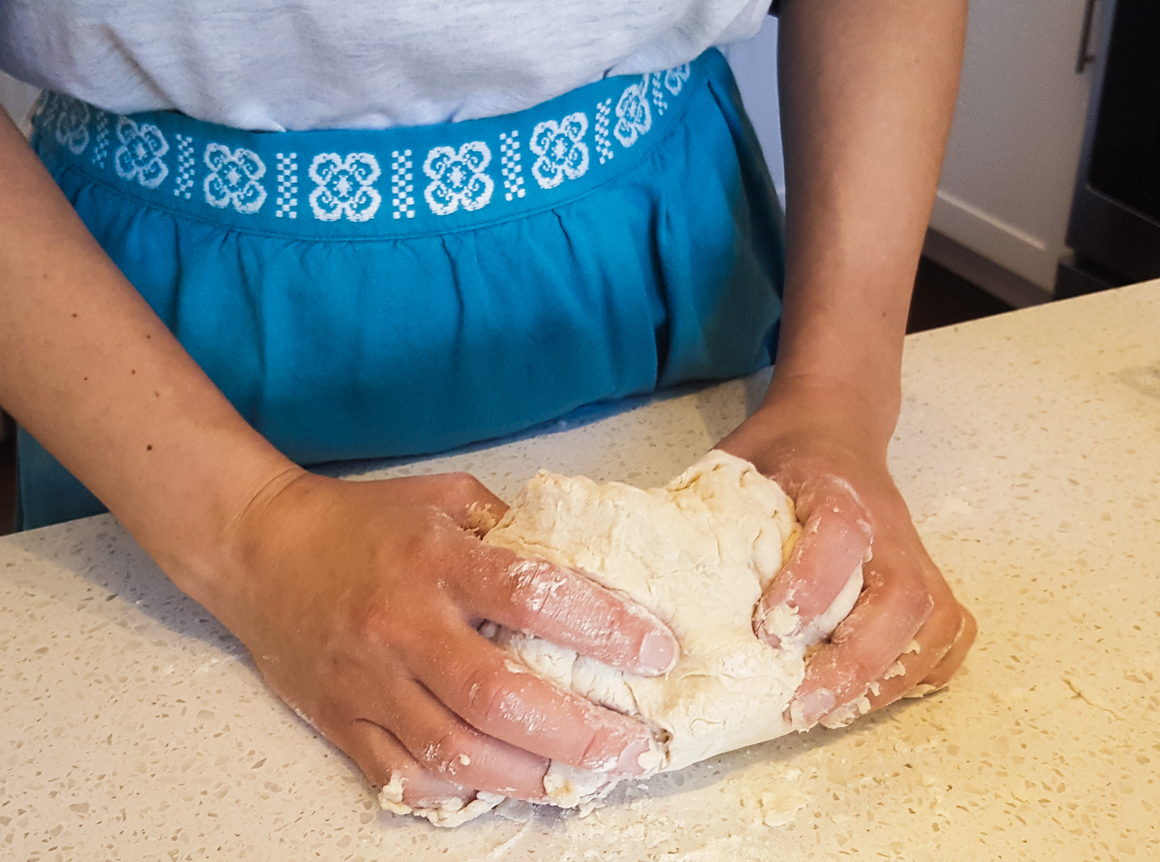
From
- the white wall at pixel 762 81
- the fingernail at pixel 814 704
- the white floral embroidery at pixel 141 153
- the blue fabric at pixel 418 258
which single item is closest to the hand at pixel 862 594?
the fingernail at pixel 814 704

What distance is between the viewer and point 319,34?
0.63m

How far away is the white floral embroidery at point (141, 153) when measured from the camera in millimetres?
726

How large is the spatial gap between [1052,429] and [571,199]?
403 mm

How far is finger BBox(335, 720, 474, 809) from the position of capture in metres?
0.50

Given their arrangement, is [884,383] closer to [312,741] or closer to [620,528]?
[620,528]

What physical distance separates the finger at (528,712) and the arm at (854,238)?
0.56 feet

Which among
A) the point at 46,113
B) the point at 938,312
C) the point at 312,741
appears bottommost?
the point at 938,312

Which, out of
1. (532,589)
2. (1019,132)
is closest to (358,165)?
(532,589)

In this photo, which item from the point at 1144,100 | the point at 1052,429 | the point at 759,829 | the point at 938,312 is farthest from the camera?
the point at 938,312

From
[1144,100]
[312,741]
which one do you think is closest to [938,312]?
[1144,100]

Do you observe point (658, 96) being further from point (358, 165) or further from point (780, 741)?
point (780, 741)

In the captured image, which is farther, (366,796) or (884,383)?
(884,383)

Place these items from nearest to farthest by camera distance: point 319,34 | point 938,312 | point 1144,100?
1. point 319,34
2. point 1144,100
3. point 938,312

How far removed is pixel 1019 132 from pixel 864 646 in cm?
229
